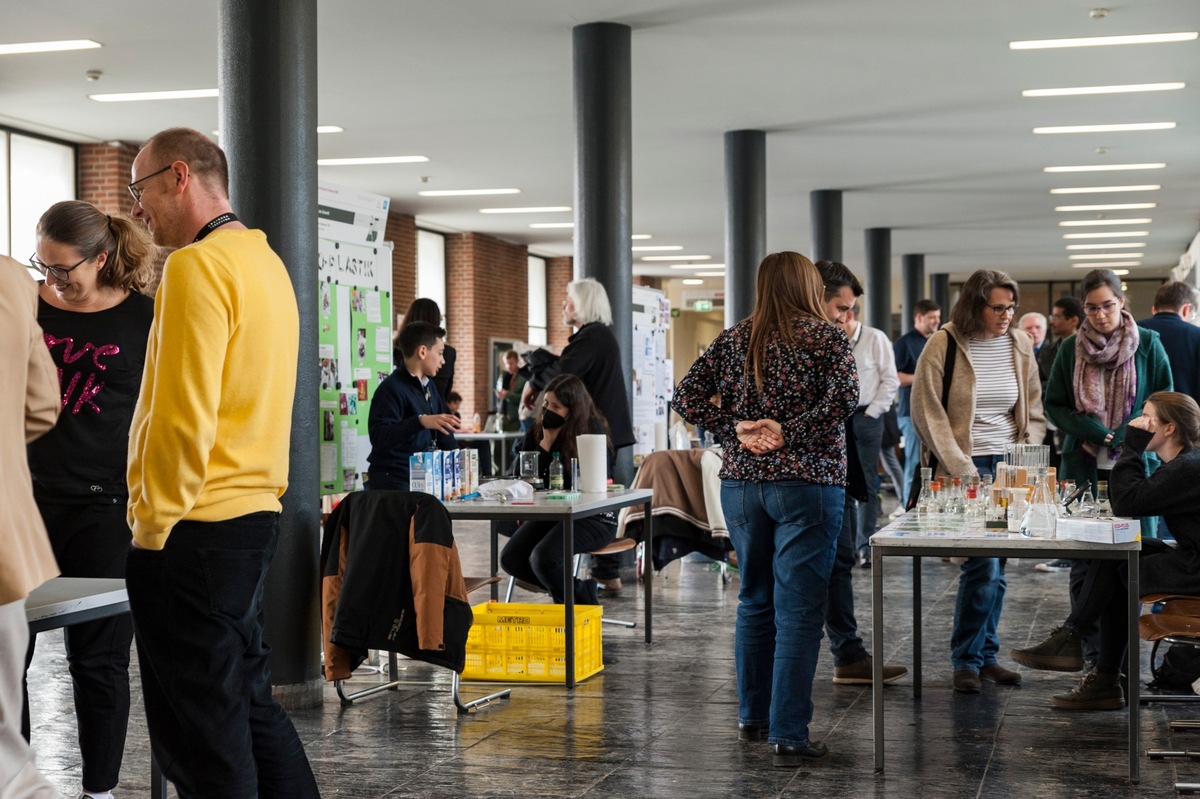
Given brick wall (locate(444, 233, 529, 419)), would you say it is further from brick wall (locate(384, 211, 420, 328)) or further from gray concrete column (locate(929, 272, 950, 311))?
gray concrete column (locate(929, 272, 950, 311))

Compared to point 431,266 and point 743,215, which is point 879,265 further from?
point 743,215

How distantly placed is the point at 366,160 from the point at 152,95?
132 inches

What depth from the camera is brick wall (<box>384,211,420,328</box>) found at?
Result: 1783cm

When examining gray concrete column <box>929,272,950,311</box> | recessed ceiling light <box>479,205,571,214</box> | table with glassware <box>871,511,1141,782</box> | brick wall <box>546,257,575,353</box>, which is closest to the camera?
table with glassware <box>871,511,1141,782</box>

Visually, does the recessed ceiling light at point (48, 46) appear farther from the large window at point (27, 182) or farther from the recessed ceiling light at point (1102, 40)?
the recessed ceiling light at point (1102, 40)

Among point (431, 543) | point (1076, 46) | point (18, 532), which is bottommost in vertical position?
point (431, 543)

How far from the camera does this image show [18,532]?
7.88 ft

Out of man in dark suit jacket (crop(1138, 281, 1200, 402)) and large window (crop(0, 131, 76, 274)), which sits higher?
large window (crop(0, 131, 76, 274))

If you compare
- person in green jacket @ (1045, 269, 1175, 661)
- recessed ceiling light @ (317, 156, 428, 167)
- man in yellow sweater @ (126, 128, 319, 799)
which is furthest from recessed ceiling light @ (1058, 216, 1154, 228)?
man in yellow sweater @ (126, 128, 319, 799)

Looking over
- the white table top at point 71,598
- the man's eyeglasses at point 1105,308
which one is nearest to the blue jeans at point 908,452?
the man's eyeglasses at point 1105,308

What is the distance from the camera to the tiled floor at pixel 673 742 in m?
3.98

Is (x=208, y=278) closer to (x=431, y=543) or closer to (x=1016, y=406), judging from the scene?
(x=431, y=543)

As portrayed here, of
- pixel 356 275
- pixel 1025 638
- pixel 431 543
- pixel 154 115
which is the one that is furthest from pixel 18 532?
pixel 154 115

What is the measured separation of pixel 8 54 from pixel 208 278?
26.4 ft
